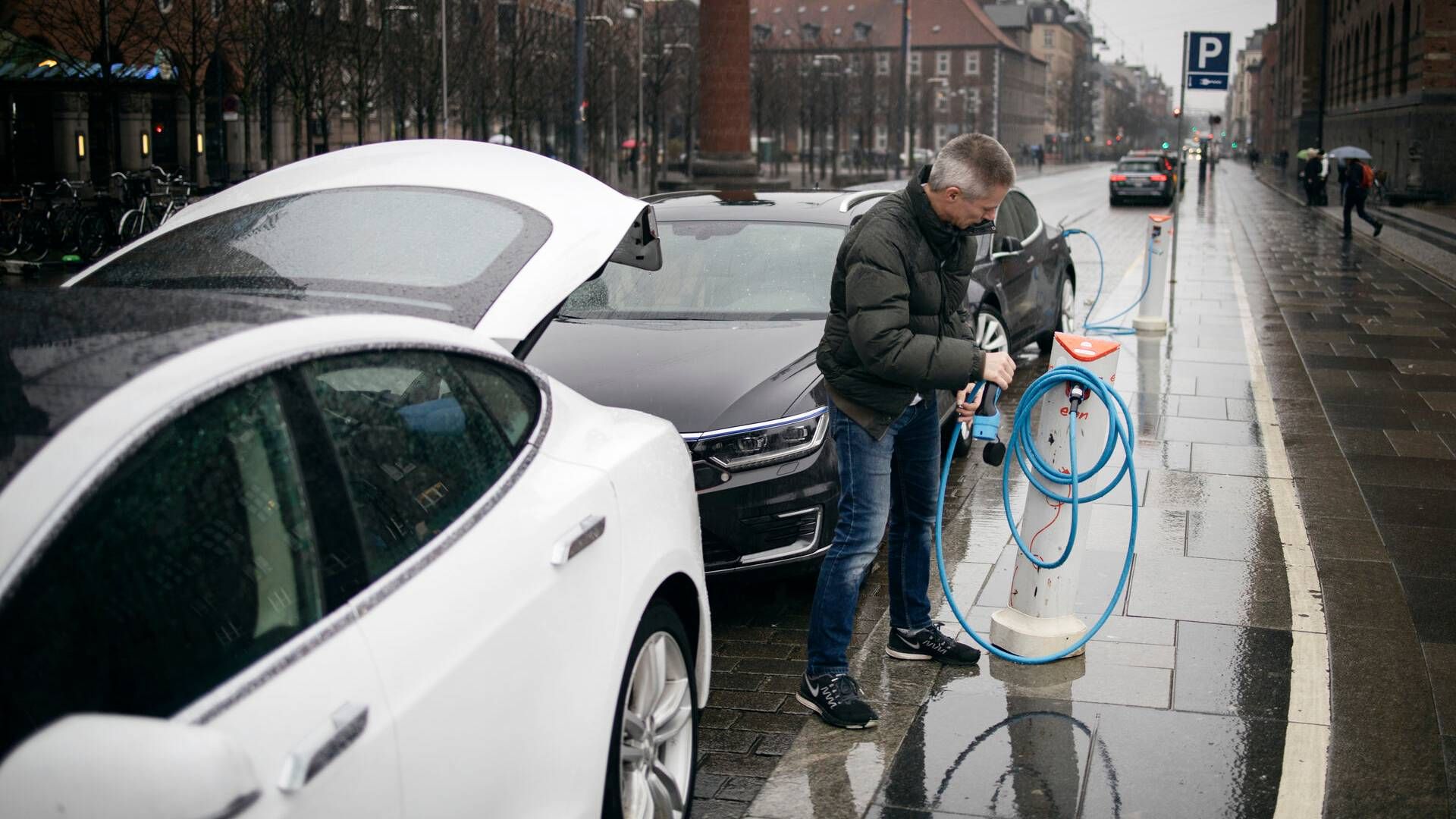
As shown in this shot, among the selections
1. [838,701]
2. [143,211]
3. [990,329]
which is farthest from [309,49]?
[838,701]

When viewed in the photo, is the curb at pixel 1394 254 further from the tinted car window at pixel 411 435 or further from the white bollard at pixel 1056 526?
the tinted car window at pixel 411 435

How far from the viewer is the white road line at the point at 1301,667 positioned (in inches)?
163

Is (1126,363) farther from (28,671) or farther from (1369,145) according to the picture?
(1369,145)

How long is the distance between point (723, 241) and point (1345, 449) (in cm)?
410

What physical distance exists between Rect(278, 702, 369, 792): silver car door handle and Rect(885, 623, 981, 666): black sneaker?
3.25 metres

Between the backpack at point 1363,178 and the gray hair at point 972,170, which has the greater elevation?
the backpack at point 1363,178

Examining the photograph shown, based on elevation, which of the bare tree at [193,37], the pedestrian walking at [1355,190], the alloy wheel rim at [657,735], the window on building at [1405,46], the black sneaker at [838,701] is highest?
the window on building at [1405,46]

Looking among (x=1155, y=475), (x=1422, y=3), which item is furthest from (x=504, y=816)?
(x=1422, y=3)

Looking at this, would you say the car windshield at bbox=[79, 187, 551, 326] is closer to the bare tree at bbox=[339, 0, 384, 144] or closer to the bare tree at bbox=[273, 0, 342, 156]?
the bare tree at bbox=[273, 0, 342, 156]

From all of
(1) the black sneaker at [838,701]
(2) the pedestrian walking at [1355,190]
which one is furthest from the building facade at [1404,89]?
(1) the black sneaker at [838,701]

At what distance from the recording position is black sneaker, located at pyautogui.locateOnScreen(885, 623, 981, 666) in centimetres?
520

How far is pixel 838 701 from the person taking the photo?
15.3 ft

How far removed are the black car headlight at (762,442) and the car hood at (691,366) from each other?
38 mm

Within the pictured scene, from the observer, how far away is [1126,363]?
40.3 ft
